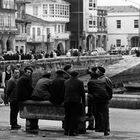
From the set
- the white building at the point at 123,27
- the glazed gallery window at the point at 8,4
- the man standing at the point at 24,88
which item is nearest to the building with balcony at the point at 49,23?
the glazed gallery window at the point at 8,4

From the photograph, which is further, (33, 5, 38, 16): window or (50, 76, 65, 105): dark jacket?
(33, 5, 38, 16): window

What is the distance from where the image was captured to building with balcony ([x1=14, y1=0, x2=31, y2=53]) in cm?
9644

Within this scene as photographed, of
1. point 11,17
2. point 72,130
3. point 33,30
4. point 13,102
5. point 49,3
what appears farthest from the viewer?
point 49,3

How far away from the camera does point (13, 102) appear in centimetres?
1842

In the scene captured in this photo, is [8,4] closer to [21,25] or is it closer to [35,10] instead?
[21,25]

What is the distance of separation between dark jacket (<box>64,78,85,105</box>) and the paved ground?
3.09 feet

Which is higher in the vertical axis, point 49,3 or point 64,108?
point 49,3

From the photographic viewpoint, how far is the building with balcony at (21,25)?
9644 centimetres

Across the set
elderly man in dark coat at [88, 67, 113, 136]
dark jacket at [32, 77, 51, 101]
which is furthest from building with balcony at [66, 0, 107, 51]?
elderly man in dark coat at [88, 67, 113, 136]

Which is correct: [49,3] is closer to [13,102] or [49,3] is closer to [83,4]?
[83,4]

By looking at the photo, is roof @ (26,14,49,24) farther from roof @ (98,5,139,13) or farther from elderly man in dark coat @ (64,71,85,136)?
elderly man in dark coat @ (64,71,85,136)

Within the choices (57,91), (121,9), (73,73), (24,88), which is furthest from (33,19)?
(73,73)

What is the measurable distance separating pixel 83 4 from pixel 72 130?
102 m

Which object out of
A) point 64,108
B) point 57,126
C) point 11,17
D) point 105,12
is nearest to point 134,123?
point 57,126
